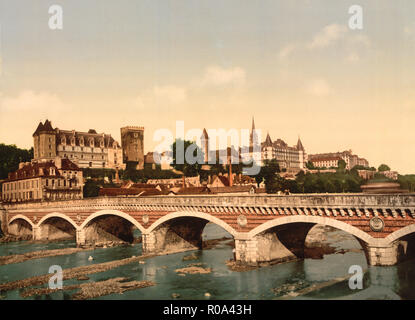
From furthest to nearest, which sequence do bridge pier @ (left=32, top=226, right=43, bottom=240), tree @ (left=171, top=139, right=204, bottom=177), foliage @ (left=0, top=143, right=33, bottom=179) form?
tree @ (left=171, top=139, right=204, bottom=177)
foliage @ (left=0, top=143, right=33, bottom=179)
bridge pier @ (left=32, top=226, right=43, bottom=240)

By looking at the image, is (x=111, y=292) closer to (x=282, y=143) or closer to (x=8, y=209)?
(x=8, y=209)

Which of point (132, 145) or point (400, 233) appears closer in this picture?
point (400, 233)

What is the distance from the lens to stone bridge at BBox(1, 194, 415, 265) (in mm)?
29047

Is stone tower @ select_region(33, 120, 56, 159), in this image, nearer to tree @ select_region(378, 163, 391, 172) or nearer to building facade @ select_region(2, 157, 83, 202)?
building facade @ select_region(2, 157, 83, 202)

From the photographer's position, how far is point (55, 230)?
222 feet

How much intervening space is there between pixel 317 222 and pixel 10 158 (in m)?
97.7

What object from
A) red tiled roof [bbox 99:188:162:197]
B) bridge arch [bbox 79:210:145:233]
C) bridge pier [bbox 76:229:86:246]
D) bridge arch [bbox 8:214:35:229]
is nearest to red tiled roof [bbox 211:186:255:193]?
red tiled roof [bbox 99:188:162:197]

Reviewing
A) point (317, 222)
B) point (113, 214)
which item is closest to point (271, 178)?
point (113, 214)

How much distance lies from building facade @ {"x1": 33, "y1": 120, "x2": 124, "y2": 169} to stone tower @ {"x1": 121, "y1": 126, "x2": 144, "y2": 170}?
7446 mm

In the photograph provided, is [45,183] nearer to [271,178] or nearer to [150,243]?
[150,243]

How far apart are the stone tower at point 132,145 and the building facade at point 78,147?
24.4 feet

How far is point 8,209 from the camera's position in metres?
74.9

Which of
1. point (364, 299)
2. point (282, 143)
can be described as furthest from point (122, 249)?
point (282, 143)
